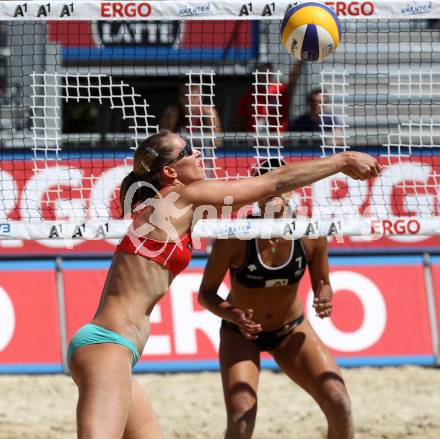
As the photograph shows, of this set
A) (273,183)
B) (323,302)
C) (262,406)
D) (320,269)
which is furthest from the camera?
(262,406)

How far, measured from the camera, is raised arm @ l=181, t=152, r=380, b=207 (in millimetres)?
4207

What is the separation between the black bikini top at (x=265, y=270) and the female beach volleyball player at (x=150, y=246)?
3.51 ft

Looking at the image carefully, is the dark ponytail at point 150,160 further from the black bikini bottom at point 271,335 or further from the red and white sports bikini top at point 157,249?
the black bikini bottom at point 271,335

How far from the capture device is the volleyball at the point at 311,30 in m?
4.99

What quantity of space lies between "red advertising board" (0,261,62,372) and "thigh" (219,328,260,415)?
2943 millimetres

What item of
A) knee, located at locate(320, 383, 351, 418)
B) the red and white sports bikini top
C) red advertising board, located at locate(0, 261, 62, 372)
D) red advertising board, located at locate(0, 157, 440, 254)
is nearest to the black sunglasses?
the red and white sports bikini top

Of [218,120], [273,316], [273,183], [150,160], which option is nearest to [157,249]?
[150,160]

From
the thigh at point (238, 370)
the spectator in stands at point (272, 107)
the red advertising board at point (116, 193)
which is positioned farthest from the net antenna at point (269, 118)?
the thigh at point (238, 370)

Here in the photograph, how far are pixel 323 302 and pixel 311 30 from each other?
152 centimetres

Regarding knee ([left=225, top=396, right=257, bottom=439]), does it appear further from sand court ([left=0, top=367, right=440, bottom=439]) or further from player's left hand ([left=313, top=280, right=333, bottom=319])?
sand court ([left=0, top=367, right=440, bottom=439])

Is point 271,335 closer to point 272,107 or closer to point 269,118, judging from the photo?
point 272,107

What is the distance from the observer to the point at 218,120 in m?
6.94

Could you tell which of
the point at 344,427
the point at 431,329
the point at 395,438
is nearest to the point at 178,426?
the point at 395,438

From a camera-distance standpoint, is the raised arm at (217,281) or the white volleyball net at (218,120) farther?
the raised arm at (217,281)
